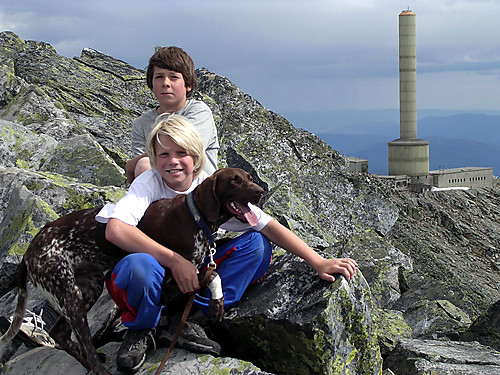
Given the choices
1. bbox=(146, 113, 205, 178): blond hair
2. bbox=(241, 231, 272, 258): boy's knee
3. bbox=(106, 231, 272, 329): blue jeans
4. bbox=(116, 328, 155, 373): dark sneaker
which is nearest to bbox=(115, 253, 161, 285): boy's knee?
bbox=(106, 231, 272, 329): blue jeans

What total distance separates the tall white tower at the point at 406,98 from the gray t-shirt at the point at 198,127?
272 ft

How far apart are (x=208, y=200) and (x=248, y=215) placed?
39 cm

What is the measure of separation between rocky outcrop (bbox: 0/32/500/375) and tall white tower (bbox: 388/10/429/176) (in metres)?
74.0

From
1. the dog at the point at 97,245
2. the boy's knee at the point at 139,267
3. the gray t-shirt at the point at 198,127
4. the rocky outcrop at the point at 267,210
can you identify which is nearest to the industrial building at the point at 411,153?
the rocky outcrop at the point at 267,210

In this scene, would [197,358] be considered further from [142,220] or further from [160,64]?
[160,64]

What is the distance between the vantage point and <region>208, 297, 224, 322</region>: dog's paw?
470 centimetres

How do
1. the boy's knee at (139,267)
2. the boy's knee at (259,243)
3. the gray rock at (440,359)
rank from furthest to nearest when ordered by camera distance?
the gray rock at (440,359), the boy's knee at (259,243), the boy's knee at (139,267)

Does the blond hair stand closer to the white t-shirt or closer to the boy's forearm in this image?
the white t-shirt

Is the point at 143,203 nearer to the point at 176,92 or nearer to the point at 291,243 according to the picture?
the point at 291,243

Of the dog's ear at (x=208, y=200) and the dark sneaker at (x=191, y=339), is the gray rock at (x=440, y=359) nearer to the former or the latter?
the dark sneaker at (x=191, y=339)

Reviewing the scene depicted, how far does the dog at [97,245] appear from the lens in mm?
4352

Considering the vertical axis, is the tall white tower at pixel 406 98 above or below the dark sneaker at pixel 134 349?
above

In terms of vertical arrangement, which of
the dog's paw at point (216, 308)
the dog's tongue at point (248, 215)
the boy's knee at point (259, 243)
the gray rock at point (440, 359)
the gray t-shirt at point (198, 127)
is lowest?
the gray rock at point (440, 359)

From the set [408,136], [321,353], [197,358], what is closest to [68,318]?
[197,358]
